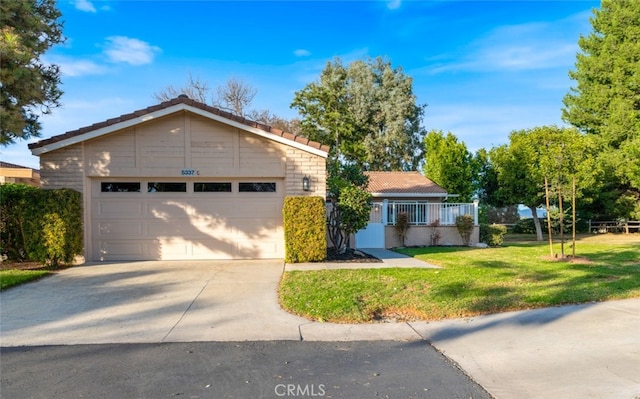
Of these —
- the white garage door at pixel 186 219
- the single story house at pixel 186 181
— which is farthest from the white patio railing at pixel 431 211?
the white garage door at pixel 186 219

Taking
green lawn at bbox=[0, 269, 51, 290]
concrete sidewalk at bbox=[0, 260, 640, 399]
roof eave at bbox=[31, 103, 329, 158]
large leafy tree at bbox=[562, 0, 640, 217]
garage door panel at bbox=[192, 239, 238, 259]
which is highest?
large leafy tree at bbox=[562, 0, 640, 217]

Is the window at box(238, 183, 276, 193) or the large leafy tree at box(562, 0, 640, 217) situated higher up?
the large leafy tree at box(562, 0, 640, 217)

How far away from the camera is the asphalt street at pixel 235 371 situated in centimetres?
352

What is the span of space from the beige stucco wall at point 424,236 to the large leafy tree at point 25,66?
41.2 ft

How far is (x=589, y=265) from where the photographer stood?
400 inches

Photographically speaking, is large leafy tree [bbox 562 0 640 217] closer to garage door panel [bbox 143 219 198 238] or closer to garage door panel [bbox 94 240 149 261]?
garage door panel [bbox 143 219 198 238]

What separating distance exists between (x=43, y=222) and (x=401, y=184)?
53.0 ft

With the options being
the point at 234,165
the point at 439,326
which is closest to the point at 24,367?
the point at 439,326

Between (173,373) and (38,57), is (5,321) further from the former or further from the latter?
(38,57)

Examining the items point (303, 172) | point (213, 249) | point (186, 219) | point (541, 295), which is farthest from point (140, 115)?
point (541, 295)

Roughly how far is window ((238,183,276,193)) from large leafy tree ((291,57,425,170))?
21.3 meters

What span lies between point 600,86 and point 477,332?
2862 centimetres

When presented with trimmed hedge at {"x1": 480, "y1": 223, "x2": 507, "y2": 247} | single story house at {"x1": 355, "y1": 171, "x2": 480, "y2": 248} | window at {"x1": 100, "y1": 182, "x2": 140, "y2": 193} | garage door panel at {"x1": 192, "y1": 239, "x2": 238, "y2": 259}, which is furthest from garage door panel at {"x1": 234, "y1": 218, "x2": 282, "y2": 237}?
trimmed hedge at {"x1": 480, "y1": 223, "x2": 507, "y2": 247}

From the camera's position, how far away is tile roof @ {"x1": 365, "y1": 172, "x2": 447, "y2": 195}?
2014 cm
